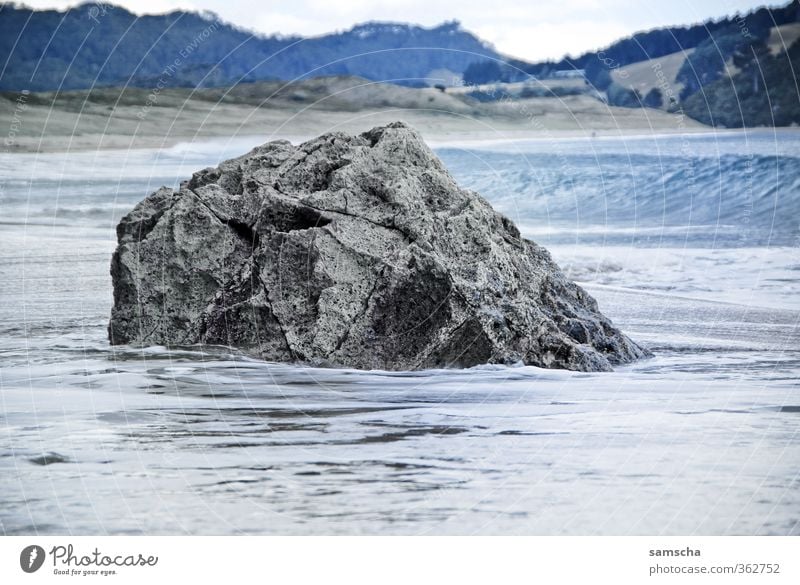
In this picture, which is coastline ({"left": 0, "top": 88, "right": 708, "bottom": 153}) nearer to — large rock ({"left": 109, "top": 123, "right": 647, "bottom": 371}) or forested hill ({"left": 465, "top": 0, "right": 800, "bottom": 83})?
forested hill ({"left": 465, "top": 0, "right": 800, "bottom": 83})

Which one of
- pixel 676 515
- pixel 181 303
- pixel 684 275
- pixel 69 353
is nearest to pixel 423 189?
pixel 181 303

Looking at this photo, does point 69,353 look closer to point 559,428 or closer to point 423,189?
point 423,189

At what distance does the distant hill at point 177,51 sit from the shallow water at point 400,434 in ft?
11.5

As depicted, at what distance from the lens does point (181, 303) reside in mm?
9719

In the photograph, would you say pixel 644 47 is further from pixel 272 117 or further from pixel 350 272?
pixel 350 272

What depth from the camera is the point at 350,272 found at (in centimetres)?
878

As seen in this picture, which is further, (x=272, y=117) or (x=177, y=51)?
(x=272, y=117)

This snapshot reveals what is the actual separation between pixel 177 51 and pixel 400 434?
950cm

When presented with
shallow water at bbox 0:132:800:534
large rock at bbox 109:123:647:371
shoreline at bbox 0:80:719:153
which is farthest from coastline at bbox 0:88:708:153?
large rock at bbox 109:123:647:371

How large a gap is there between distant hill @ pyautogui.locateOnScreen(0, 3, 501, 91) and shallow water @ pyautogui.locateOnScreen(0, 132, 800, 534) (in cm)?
351

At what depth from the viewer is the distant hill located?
48.4 feet

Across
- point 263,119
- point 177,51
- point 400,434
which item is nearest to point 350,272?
point 400,434

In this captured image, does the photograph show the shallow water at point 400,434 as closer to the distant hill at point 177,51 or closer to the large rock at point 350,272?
the large rock at point 350,272

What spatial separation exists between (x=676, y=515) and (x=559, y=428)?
54.0 inches
